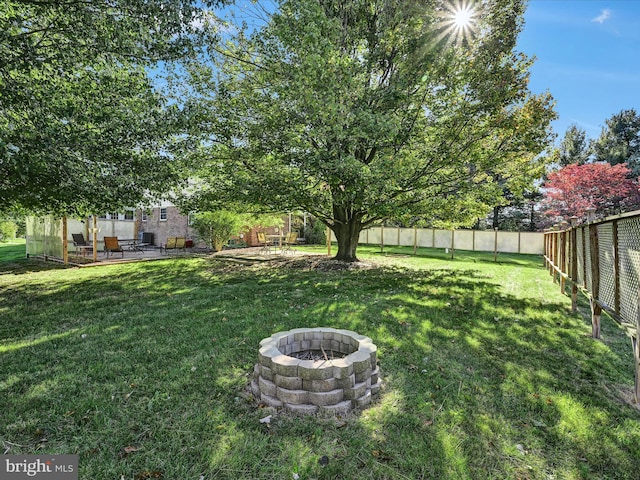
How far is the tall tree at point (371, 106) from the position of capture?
7.98m

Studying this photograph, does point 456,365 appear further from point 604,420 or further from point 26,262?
point 26,262

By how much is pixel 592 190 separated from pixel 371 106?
73.3 feet

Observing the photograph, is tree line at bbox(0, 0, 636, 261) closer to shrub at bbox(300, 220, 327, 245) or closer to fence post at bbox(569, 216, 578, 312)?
fence post at bbox(569, 216, 578, 312)

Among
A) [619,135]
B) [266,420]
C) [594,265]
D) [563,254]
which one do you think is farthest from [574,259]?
[619,135]

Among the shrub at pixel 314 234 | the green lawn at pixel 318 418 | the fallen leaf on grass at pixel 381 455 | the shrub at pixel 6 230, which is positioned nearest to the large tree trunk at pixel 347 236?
the green lawn at pixel 318 418

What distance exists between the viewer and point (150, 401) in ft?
9.76

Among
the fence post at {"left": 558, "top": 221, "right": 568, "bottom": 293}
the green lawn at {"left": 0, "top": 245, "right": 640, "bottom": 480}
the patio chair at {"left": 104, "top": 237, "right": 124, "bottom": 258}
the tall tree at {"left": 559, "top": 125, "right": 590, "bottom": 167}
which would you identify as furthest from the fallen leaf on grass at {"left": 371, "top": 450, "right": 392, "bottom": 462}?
the tall tree at {"left": 559, "top": 125, "right": 590, "bottom": 167}

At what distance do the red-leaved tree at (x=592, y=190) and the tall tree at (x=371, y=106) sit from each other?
56.0 ft

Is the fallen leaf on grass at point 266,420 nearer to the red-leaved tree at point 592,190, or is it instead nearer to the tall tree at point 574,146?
the red-leaved tree at point 592,190

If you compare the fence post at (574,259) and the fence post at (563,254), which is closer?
the fence post at (574,259)

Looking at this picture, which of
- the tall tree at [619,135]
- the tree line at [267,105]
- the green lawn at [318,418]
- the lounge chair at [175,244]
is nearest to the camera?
the green lawn at [318,418]

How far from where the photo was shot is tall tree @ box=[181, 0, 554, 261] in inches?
314

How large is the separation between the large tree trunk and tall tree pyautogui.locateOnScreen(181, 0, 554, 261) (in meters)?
2.00

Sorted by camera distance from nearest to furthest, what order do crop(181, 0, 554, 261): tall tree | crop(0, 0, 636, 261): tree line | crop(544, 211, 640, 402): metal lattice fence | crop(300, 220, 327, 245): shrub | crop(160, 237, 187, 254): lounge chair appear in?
crop(544, 211, 640, 402): metal lattice fence, crop(0, 0, 636, 261): tree line, crop(181, 0, 554, 261): tall tree, crop(160, 237, 187, 254): lounge chair, crop(300, 220, 327, 245): shrub
